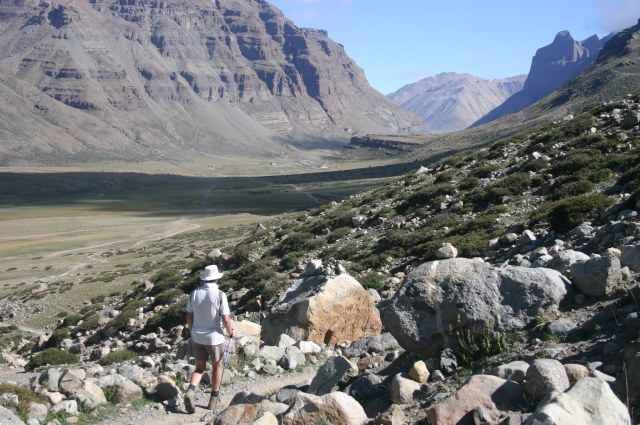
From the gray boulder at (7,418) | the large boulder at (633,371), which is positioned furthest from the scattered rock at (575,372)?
the gray boulder at (7,418)

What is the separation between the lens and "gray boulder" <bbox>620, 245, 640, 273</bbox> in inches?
386


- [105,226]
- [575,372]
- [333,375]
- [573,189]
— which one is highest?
[573,189]

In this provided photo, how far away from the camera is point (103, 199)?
5664 inches

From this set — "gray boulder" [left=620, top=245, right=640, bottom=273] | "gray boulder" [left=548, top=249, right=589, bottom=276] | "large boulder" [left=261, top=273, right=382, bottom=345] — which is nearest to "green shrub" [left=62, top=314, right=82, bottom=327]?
"large boulder" [left=261, top=273, right=382, bottom=345]

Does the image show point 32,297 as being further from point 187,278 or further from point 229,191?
point 229,191

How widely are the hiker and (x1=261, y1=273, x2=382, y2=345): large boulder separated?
3487mm

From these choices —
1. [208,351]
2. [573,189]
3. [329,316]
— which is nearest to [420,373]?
[208,351]

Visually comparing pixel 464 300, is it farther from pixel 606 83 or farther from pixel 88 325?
pixel 606 83

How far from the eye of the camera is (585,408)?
18.6 feet

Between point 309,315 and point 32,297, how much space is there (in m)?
31.7

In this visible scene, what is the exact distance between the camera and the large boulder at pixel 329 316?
14.3 meters

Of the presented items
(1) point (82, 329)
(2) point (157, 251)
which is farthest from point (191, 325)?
(2) point (157, 251)

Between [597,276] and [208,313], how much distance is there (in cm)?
671

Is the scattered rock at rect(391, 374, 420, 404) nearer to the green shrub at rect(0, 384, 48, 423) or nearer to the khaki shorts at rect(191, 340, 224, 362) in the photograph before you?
the khaki shorts at rect(191, 340, 224, 362)
